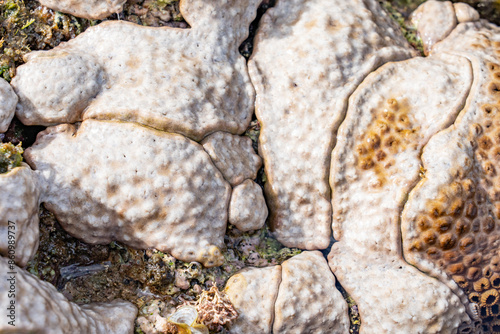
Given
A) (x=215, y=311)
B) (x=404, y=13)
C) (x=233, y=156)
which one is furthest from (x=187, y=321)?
(x=404, y=13)

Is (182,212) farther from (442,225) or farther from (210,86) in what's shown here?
(442,225)

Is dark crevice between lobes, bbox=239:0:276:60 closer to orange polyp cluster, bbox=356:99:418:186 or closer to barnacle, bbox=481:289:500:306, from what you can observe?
orange polyp cluster, bbox=356:99:418:186

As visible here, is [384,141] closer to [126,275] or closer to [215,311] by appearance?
[215,311]

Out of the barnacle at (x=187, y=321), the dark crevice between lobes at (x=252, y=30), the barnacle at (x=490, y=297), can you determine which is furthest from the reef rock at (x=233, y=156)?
the barnacle at (x=490, y=297)

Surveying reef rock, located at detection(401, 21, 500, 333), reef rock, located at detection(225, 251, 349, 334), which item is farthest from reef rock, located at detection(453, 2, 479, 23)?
reef rock, located at detection(225, 251, 349, 334)

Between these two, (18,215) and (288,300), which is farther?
(288,300)

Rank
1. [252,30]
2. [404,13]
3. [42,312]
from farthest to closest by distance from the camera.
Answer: [404,13], [252,30], [42,312]

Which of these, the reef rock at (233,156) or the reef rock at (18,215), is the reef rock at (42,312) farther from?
the reef rock at (233,156)
